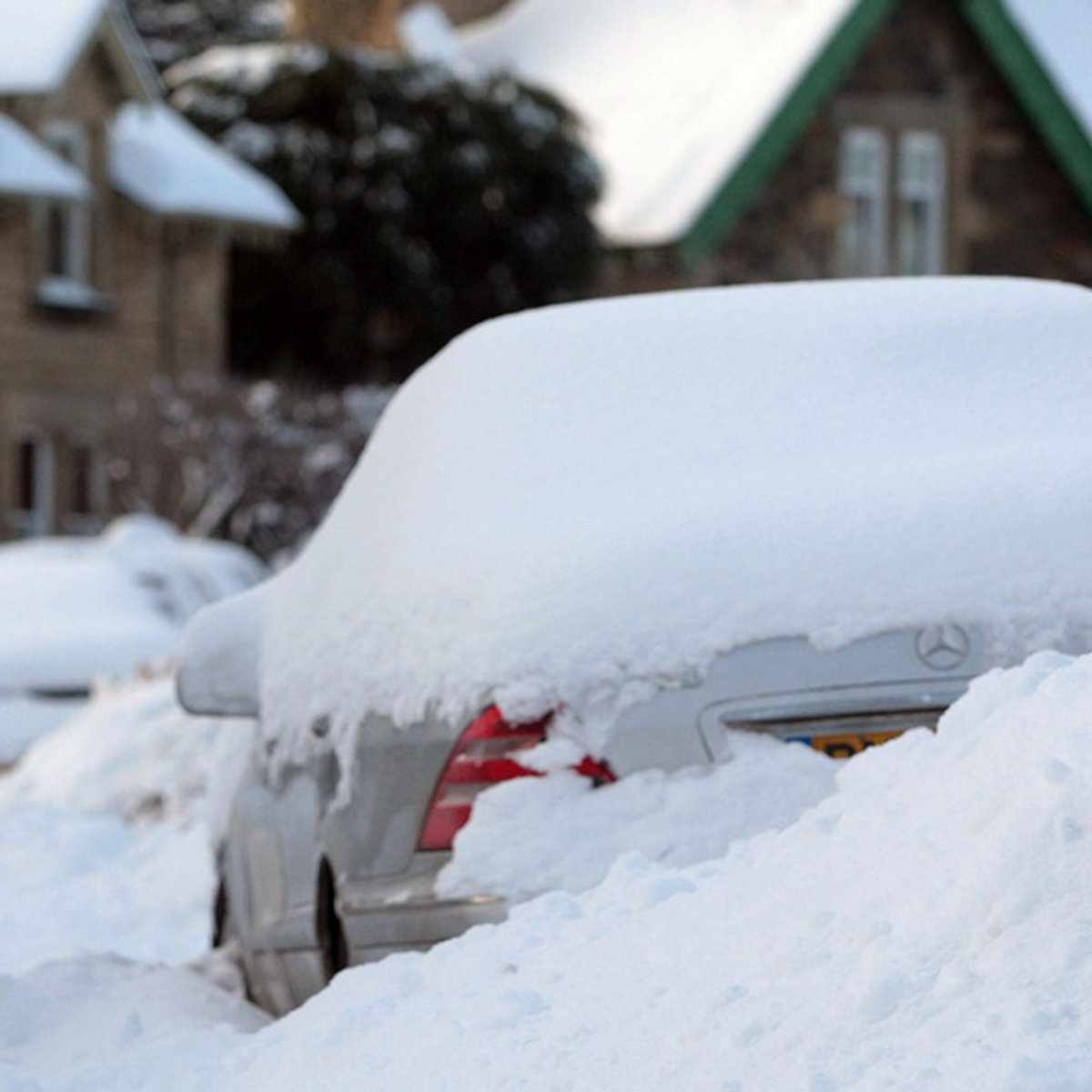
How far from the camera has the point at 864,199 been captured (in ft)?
95.7

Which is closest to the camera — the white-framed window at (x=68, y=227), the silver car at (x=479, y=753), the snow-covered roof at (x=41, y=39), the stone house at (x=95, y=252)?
the silver car at (x=479, y=753)

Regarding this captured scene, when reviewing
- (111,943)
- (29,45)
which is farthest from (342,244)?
(111,943)

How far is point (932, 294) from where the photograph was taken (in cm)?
599

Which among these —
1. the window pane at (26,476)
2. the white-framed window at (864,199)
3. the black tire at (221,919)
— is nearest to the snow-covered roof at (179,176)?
the window pane at (26,476)

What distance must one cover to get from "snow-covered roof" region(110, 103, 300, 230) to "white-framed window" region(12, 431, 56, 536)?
2.45m

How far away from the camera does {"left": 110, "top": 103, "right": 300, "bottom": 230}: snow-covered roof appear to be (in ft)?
83.9

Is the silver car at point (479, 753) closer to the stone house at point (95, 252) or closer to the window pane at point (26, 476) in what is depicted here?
the stone house at point (95, 252)

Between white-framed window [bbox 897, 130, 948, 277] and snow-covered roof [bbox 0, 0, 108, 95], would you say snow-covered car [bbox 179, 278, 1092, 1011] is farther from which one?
white-framed window [bbox 897, 130, 948, 277]

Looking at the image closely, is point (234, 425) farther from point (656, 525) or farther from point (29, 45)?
point (656, 525)

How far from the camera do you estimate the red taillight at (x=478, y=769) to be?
4.92 metres

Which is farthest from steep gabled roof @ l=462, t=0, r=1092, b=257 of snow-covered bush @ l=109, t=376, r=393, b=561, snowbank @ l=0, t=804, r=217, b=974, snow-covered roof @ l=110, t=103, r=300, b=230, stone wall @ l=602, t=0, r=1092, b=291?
snowbank @ l=0, t=804, r=217, b=974

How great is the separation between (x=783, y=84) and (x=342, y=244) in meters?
4.58

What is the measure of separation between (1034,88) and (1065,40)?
1942 millimetres

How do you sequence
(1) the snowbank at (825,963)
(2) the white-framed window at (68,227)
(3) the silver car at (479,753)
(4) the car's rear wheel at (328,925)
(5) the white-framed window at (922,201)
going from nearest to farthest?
(1) the snowbank at (825,963), (3) the silver car at (479,753), (4) the car's rear wheel at (328,925), (2) the white-framed window at (68,227), (5) the white-framed window at (922,201)
